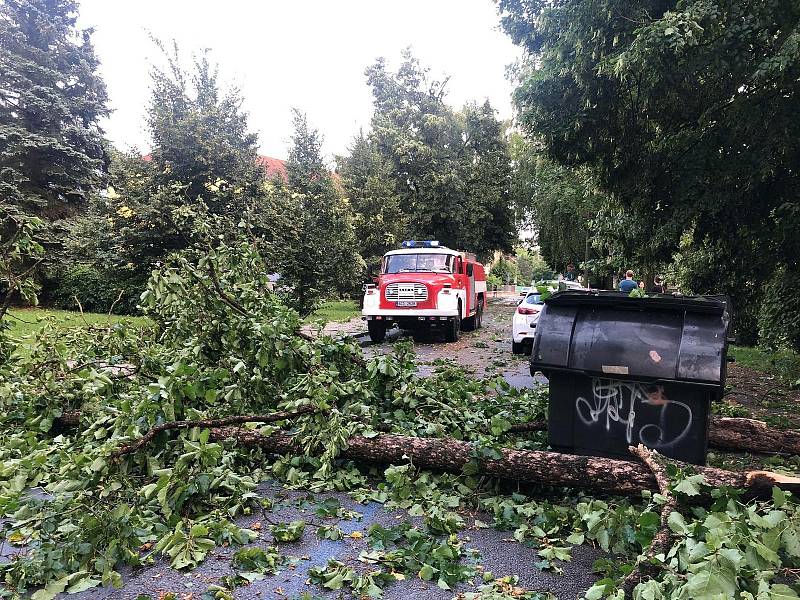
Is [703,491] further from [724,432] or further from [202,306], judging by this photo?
[202,306]

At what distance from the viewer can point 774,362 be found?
12.4 meters

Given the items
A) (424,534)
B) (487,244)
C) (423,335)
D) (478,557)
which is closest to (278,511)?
(424,534)

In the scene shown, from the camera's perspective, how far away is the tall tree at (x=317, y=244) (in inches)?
670

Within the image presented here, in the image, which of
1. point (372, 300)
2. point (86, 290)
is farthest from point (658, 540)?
point (86, 290)

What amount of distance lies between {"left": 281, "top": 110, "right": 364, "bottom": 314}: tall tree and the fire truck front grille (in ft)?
8.50

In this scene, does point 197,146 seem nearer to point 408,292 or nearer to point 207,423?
A: point 408,292

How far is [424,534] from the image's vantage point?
372 centimetres

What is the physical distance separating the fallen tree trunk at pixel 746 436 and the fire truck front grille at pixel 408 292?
946 cm

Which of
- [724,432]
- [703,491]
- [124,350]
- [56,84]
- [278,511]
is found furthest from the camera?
[56,84]

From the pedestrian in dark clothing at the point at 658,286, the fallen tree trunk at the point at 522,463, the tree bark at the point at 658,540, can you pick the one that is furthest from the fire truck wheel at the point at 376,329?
the pedestrian in dark clothing at the point at 658,286

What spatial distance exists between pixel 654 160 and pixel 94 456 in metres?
10.3

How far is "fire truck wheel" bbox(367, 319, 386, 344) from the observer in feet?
49.7

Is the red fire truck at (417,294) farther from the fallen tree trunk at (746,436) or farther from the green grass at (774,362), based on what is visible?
the fallen tree trunk at (746,436)

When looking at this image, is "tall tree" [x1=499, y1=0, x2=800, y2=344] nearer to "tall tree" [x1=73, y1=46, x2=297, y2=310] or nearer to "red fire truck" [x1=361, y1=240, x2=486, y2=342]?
"red fire truck" [x1=361, y1=240, x2=486, y2=342]
